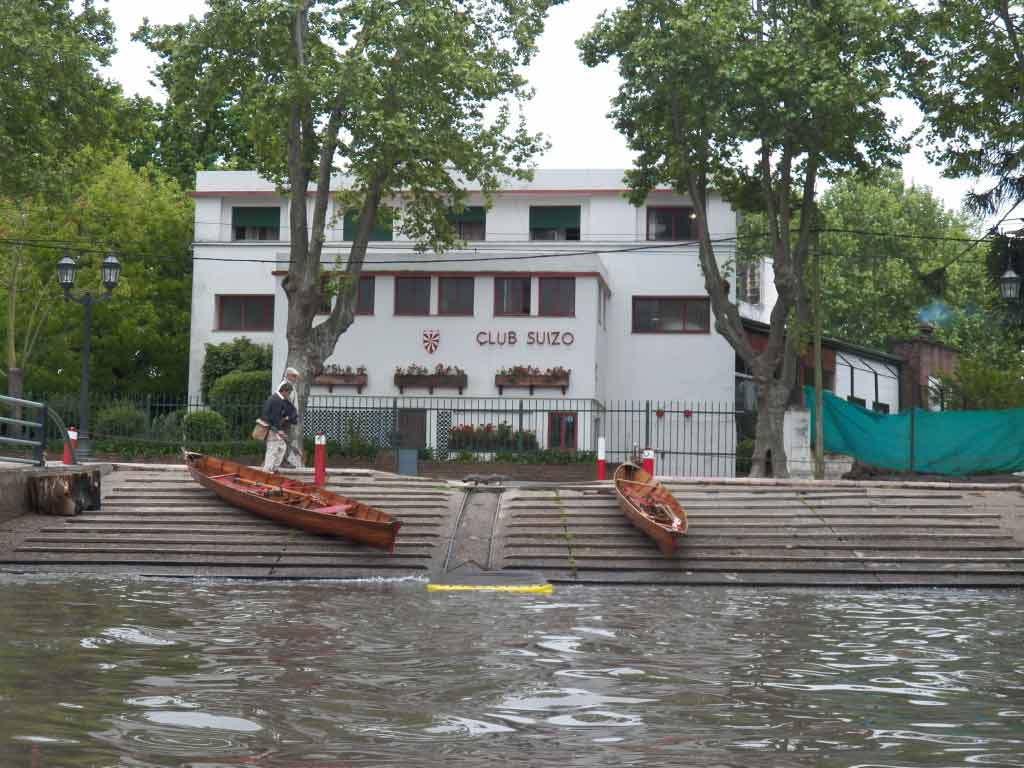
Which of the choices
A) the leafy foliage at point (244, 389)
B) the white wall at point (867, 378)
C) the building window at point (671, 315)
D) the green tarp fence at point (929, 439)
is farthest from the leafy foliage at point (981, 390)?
the leafy foliage at point (244, 389)

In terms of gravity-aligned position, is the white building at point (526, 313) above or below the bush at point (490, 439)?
above

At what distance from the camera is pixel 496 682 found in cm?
902

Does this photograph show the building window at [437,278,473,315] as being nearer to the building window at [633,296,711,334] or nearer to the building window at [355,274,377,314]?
the building window at [355,274,377,314]

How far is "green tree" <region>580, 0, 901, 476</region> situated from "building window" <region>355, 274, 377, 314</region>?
9.26m

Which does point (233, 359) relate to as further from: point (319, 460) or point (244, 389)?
point (319, 460)

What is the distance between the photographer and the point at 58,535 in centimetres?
1948

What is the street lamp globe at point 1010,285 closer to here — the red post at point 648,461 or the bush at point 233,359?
the red post at point 648,461

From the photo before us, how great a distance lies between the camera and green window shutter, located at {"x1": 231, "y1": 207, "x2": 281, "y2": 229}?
43.6 metres

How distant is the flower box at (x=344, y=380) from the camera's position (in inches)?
1485

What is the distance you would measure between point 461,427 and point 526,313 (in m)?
4.46

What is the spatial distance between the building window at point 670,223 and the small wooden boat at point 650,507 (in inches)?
785

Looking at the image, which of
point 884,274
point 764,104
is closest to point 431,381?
point 764,104

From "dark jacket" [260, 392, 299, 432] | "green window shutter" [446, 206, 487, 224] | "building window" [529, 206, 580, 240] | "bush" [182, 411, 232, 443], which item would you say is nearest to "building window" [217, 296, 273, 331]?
"green window shutter" [446, 206, 487, 224]

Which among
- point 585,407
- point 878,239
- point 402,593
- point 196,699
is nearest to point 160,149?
point 585,407
